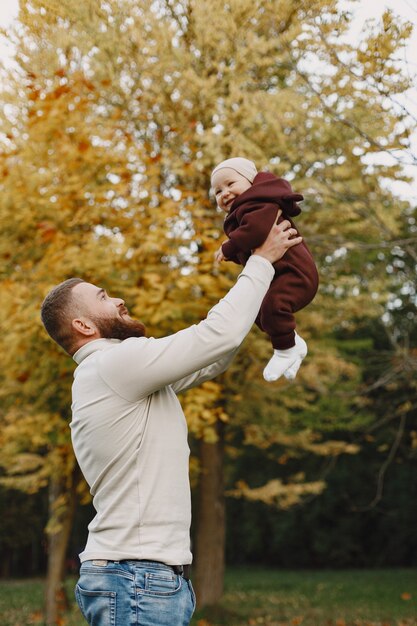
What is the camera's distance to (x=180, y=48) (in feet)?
25.9

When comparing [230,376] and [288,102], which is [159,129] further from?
[230,376]

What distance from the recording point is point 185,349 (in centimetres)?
220

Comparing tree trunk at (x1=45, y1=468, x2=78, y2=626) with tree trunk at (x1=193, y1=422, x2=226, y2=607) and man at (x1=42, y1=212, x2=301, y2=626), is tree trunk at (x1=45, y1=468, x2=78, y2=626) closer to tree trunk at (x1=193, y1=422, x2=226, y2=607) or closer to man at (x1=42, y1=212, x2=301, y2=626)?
tree trunk at (x1=193, y1=422, x2=226, y2=607)

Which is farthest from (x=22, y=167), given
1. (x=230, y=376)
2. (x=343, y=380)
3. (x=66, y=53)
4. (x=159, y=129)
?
(x=343, y=380)

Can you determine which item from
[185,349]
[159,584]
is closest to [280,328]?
[185,349]

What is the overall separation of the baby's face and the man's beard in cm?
56

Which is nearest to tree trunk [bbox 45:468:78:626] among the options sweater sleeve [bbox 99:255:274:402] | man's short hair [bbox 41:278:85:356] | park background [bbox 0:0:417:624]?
park background [bbox 0:0:417:624]

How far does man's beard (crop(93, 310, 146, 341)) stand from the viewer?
8.30ft

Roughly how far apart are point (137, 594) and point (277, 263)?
1124mm

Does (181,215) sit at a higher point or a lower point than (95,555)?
higher

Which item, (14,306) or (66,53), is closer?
(14,306)

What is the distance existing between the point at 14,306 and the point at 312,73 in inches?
142

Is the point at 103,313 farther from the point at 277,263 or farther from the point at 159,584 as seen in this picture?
the point at 159,584

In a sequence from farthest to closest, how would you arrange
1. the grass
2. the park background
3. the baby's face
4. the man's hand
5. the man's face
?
the grass → the park background → the baby's face → the man's face → the man's hand
